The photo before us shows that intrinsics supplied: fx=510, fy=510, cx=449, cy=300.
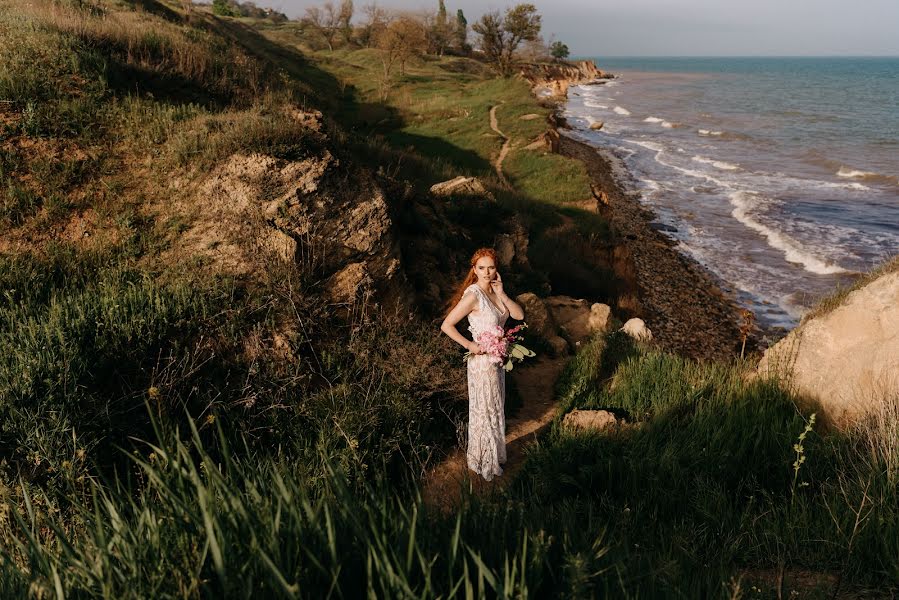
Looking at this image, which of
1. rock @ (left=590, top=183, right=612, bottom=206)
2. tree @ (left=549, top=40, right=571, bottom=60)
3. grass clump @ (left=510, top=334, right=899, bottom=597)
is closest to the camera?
grass clump @ (left=510, top=334, right=899, bottom=597)

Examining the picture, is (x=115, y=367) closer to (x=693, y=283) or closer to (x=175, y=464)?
(x=175, y=464)

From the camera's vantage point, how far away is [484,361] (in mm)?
5348

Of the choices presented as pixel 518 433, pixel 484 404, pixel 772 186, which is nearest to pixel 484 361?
pixel 484 404

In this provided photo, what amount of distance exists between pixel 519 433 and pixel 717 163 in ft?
114

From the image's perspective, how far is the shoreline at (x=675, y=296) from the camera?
44.9 ft

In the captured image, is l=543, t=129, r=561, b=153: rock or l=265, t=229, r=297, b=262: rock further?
l=543, t=129, r=561, b=153: rock

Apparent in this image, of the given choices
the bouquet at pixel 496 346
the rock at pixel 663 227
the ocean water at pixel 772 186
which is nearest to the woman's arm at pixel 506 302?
the bouquet at pixel 496 346

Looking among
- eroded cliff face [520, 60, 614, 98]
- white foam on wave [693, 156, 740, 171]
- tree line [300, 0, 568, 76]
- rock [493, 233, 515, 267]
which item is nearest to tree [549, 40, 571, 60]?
eroded cliff face [520, 60, 614, 98]

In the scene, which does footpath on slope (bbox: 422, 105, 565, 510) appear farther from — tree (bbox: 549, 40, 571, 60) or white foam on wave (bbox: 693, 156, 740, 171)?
A: tree (bbox: 549, 40, 571, 60)

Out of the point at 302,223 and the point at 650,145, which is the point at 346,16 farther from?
the point at 302,223

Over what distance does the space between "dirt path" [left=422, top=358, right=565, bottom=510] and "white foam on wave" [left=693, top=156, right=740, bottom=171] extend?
100 feet

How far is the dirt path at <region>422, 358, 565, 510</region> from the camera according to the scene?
519cm

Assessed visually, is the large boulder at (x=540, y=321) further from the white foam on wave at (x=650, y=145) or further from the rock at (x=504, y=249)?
the white foam on wave at (x=650, y=145)

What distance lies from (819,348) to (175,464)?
A: 6383 mm
